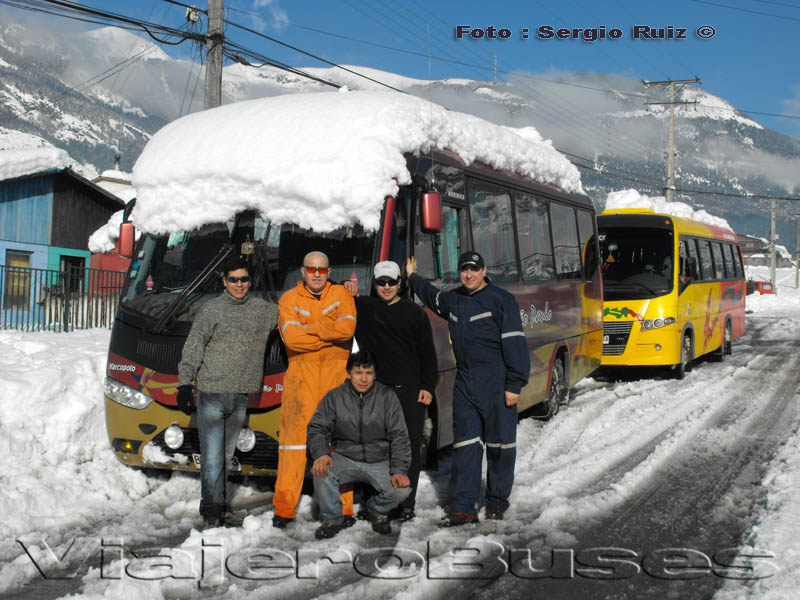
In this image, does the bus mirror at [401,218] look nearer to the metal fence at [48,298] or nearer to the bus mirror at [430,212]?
the bus mirror at [430,212]

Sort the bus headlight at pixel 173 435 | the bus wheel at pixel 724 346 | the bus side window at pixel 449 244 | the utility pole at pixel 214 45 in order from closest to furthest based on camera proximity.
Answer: the bus headlight at pixel 173 435 → the bus side window at pixel 449 244 → the utility pole at pixel 214 45 → the bus wheel at pixel 724 346

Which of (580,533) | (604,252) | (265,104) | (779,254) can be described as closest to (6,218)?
(604,252)

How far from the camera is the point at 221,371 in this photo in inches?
222

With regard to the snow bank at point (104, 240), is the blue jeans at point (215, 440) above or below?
below

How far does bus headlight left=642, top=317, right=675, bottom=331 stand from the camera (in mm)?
13703

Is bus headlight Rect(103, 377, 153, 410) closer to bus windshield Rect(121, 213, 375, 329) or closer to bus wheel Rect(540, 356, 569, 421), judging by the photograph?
bus windshield Rect(121, 213, 375, 329)

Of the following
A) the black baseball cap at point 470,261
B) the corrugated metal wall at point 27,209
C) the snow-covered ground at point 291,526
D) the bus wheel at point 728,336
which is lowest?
the snow-covered ground at point 291,526

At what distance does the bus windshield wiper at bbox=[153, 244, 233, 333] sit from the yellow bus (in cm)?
920

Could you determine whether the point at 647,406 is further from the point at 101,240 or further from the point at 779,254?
the point at 779,254

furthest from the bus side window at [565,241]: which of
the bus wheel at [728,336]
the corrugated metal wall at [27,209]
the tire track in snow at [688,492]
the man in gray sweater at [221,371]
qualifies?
the corrugated metal wall at [27,209]

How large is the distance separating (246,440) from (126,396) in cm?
108

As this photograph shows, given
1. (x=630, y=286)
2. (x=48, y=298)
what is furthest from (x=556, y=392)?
(x=48, y=298)

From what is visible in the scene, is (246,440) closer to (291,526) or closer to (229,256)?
(291,526)

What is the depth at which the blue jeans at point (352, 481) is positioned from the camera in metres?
5.46
